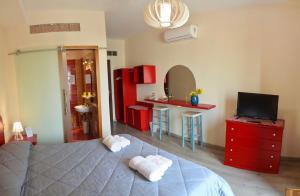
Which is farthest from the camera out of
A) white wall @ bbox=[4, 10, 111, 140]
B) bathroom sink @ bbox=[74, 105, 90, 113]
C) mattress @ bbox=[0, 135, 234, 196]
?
bathroom sink @ bbox=[74, 105, 90, 113]

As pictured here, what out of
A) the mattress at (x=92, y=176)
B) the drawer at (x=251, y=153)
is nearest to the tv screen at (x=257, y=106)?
the drawer at (x=251, y=153)

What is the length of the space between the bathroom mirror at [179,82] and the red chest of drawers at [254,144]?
1345 millimetres

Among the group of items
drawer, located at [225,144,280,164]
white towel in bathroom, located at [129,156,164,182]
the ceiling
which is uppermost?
the ceiling

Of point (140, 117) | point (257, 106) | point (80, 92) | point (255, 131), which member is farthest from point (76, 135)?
point (257, 106)

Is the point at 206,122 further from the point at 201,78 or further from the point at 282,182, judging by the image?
the point at 282,182

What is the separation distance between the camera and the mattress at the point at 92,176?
1493 mm

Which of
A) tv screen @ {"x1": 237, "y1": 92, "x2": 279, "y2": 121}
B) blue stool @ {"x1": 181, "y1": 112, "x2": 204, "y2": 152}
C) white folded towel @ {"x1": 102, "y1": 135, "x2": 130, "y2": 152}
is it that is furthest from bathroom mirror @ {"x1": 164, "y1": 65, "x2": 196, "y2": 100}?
white folded towel @ {"x1": 102, "y1": 135, "x2": 130, "y2": 152}

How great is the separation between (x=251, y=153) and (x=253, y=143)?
0.15 m

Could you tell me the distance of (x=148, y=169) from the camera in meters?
1.65

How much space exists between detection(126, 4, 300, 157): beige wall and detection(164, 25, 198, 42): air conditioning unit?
135 mm

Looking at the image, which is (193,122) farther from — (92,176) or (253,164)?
(92,176)

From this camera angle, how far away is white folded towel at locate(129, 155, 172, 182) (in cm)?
162

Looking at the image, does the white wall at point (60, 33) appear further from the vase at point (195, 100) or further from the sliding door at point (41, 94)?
the vase at point (195, 100)

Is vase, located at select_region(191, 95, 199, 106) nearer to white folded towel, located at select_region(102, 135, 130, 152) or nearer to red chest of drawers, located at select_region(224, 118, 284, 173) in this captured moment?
red chest of drawers, located at select_region(224, 118, 284, 173)
